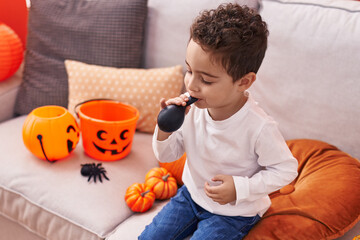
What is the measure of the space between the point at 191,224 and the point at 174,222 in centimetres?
6

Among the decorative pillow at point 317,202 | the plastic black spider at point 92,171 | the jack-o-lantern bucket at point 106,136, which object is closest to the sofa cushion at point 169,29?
the jack-o-lantern bucket at point 106,136

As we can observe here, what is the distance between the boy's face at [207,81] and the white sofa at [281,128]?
495 millimetres

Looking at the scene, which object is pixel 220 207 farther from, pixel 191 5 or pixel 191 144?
pixel 191 5

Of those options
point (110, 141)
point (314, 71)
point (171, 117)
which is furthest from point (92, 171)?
point (314, 71)

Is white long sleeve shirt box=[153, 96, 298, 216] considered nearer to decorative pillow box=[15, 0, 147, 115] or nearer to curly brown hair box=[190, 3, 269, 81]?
curly brown hair box=[190, 3, 269, 81]

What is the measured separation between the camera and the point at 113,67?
1.75 meters

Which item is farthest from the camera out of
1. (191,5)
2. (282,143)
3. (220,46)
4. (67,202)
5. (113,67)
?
(113,67)

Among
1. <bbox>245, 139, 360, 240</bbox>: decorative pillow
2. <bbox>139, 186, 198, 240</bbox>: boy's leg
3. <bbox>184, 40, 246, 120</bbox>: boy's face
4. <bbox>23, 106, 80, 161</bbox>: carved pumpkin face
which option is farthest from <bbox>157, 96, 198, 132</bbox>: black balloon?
<bbox>23, 106, 80, 161</bbox>: carved pumpkin face

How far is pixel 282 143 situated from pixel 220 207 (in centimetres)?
26

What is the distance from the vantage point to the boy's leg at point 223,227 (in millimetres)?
1048

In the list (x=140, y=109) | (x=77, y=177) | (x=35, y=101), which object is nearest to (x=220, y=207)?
(x=77, y=177)

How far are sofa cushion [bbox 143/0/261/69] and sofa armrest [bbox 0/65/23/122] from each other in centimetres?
66

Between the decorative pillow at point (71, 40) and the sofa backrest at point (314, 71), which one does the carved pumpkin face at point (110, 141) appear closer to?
the decorative pillow at point (71, 40)

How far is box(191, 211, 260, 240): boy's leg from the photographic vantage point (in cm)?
105
